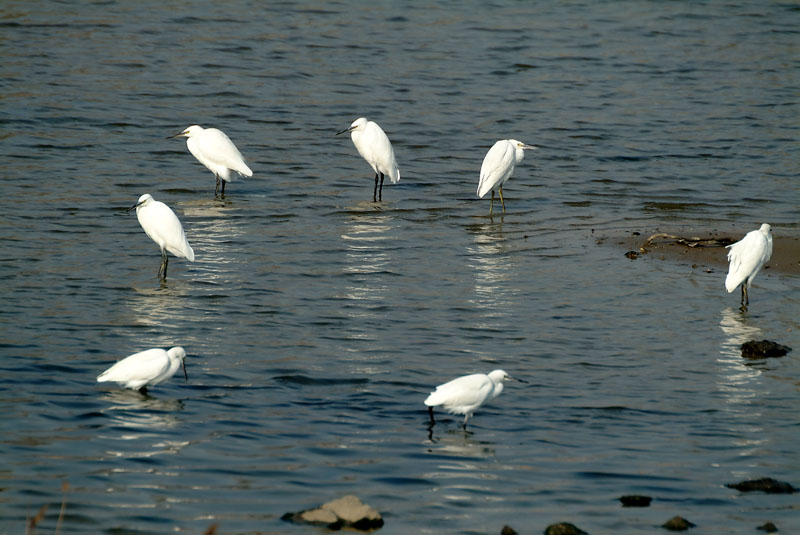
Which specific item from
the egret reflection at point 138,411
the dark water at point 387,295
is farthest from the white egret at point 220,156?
the egret reflection at point 138,411

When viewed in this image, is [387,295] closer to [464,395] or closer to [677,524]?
[464,395]

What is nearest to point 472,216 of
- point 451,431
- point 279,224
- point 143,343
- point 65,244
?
point 279,224

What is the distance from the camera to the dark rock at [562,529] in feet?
17.6

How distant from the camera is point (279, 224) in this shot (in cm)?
1325

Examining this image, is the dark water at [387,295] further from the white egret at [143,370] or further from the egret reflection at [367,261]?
the white egret at [143,370]

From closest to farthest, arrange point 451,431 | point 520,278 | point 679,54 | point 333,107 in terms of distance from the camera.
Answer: point 451,431 → point 520,278 → point 333,107 → point 679,54

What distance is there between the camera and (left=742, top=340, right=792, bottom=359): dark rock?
8586 millimetres

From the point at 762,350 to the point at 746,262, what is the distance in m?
1.59

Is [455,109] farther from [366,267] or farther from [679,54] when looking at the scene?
[366,267]

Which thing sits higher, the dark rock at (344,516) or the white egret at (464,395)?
the white egret at (464,395)

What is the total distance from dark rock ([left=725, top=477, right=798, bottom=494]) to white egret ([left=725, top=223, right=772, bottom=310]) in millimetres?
4091

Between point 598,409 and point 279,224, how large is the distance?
6622 mm

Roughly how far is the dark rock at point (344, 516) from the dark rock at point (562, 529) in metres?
0.84

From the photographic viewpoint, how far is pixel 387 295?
10297mm
